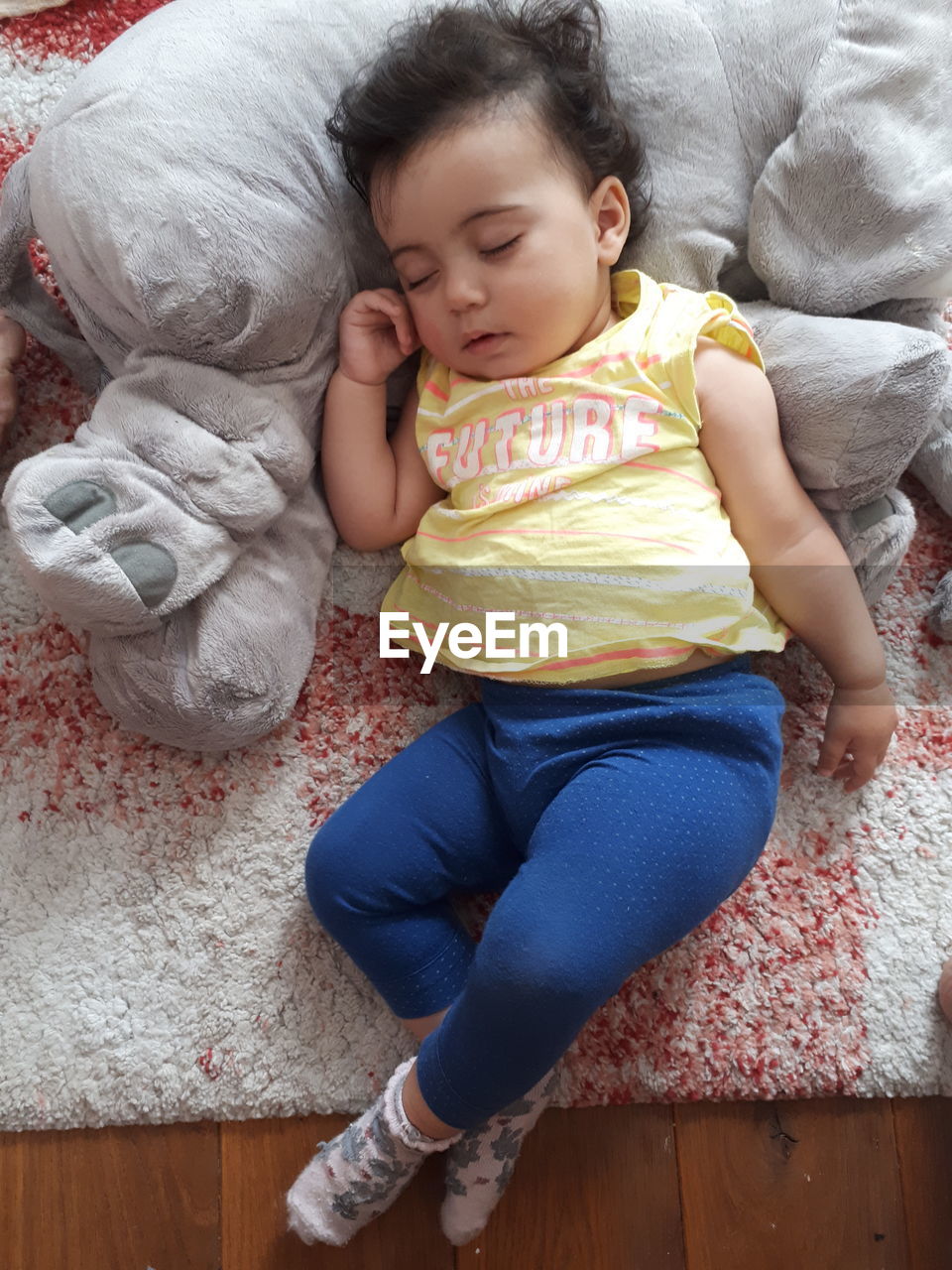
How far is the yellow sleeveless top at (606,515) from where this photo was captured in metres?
0.79

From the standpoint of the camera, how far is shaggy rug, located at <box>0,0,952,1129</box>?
2.81 ft

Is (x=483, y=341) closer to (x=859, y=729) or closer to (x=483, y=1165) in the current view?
(x=859, y=729)

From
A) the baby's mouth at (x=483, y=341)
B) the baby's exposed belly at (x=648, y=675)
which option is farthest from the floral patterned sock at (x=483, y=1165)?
the baby's mouth at (x=483, y=341)

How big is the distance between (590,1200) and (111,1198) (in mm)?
399

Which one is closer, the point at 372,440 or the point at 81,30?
the point at 372,440

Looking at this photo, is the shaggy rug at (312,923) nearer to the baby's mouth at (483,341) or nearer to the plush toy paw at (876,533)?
the plush toy paw at (876,533)

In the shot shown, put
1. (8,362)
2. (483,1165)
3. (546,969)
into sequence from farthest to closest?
(8,362) < (483,1165) < (546,969)

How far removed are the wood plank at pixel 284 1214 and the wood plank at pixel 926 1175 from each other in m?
0.39

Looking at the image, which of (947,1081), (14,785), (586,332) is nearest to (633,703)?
(586,332)

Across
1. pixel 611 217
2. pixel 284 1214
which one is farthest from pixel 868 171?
pixel 284 1214

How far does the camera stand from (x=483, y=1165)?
81 cm

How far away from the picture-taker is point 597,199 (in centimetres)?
81

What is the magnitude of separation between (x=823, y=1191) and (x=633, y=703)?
1.48ft

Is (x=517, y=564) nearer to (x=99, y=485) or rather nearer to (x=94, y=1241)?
(x=99, y=485)
